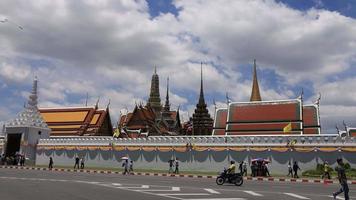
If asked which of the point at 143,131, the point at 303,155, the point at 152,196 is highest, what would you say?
the point at 143,131

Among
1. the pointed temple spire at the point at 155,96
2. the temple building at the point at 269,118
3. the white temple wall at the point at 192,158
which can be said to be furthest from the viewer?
the pointed temple spire at the point at 155,96

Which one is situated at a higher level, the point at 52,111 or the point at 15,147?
the point at 52,111

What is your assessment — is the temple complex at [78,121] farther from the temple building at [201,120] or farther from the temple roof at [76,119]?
the temple building at [201,120]

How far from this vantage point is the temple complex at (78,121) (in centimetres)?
5047

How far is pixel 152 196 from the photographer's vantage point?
1301 centimetres

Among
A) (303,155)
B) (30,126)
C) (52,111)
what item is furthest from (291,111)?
(52,111)

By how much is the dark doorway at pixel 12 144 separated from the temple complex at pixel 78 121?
289 inches

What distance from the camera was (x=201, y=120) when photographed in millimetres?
70625

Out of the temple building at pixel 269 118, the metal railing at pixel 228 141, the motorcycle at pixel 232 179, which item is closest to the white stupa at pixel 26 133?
the metal railing at pixel 228 141

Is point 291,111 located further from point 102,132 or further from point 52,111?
point 52,111

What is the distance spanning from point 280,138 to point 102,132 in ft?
87.5

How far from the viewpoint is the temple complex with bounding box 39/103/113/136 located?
5047cm

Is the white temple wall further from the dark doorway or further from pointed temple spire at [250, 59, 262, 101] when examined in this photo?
pointed temple spire at [250, 59, 262, 101]

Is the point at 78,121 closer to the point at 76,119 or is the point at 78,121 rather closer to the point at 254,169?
the point at 76,119
